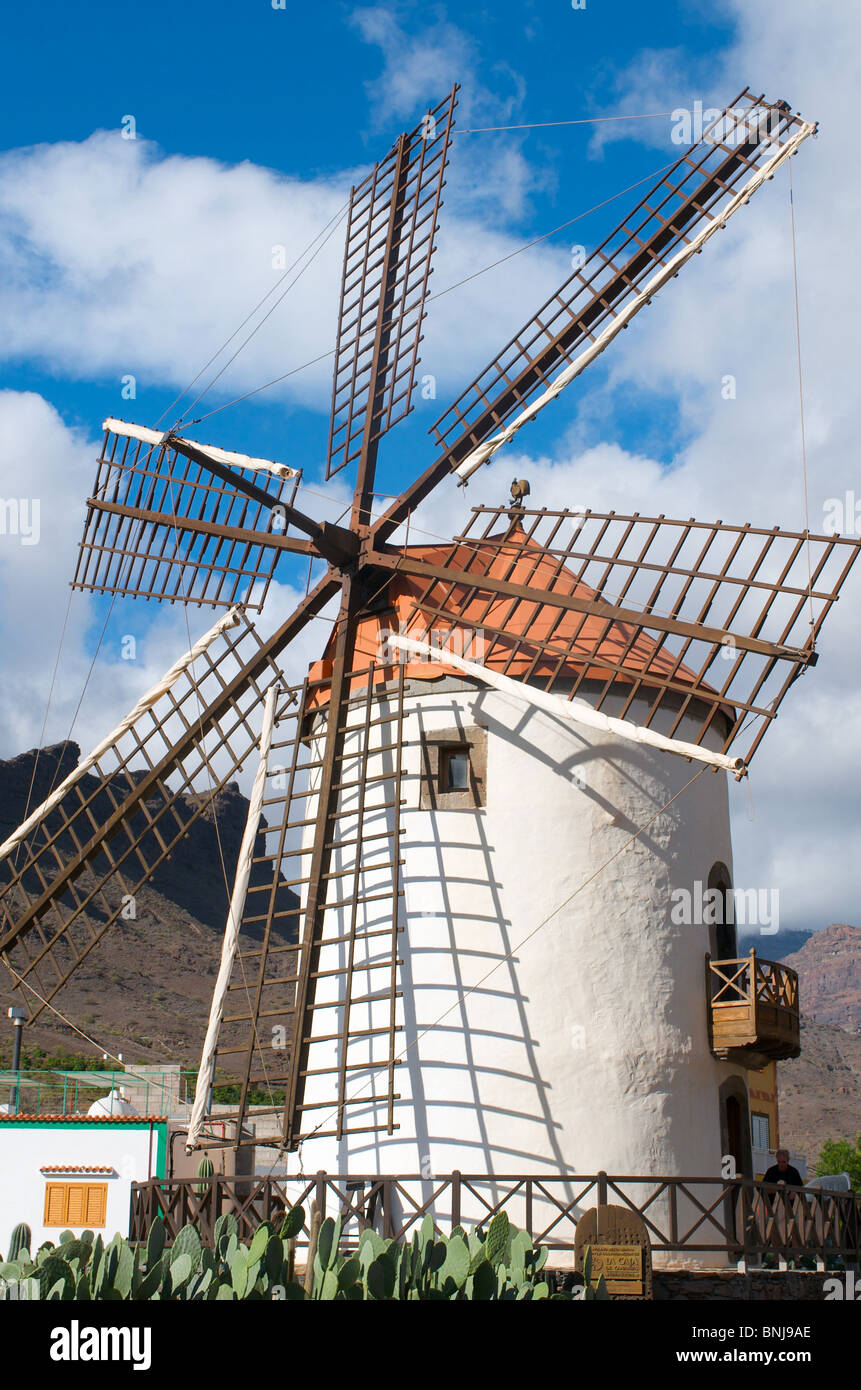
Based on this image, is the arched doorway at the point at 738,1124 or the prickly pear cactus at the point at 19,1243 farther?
the arched doorway at the point at 738,1124

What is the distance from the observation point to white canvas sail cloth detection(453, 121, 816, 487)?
12602mm

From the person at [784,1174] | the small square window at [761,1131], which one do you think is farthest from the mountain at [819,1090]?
the person at [784,1174]

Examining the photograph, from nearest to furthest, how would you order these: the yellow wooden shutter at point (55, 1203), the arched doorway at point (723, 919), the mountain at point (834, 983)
Result: 1. the arched doorway at point (723, 919)
2. the yellow wooden shutter at point (55, 1203)
3. the mountain at point (834, 983)

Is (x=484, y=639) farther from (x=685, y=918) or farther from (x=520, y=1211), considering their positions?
(x=520, y=1211)

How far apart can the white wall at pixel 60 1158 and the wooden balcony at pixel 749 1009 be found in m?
10.8

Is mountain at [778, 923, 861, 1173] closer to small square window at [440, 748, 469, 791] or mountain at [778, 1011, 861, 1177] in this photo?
mountain at [778, 1011, 861, 1177]

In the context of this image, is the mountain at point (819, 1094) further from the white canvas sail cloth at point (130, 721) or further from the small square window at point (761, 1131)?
the white canvas sail cloth at point (130, 721)

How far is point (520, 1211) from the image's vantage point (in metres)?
11.4

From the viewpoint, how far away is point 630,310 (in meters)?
13.1

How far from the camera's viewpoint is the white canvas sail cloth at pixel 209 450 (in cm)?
1340

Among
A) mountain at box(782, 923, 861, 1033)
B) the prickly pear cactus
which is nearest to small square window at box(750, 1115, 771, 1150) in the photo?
the prickly pear cactus

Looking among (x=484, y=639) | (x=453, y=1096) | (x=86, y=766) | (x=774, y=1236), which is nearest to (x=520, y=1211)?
(x=453, y=1096)

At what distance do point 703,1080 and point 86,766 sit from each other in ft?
23.6

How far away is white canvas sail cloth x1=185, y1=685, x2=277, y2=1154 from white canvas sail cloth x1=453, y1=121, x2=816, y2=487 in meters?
3.96
